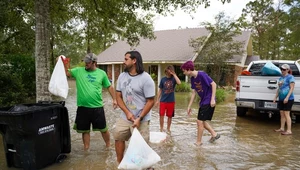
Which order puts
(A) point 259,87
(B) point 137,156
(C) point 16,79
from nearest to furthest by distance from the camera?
(B) point 137,156
(A) point 259,87
(C) point 16,79

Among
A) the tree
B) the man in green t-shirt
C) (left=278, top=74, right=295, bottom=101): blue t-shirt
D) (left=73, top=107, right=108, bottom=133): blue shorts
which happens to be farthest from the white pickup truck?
the tree

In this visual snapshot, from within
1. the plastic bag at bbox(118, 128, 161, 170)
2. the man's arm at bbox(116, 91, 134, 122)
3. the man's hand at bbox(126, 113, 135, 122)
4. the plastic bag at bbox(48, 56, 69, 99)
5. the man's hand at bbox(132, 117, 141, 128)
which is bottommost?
the plastic bag at bbox(118, 128, 161, 170)

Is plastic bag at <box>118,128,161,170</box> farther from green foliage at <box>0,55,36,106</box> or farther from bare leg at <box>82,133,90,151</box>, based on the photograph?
green foliage at <box>0,55,36,106</box>

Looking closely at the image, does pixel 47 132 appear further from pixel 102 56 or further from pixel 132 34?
pixel 102 56

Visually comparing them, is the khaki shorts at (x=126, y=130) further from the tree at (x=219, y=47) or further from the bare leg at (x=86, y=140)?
the tree at (x=219, y=47)

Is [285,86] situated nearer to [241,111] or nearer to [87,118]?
[241,111]

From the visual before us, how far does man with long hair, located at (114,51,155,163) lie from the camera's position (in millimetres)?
3367

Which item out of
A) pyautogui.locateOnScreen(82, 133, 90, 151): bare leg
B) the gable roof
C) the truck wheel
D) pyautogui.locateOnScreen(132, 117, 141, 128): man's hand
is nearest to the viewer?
pyautogui.locateOnScreen(132, 117, 141, 128): man's hand

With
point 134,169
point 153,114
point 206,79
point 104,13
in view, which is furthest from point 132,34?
point 134,169

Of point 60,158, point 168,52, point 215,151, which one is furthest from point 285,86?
point 168,52

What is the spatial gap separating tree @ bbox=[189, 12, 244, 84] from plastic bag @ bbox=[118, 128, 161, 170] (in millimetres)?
13933

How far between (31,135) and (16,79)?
5.45 metres

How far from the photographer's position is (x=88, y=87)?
4520 mm

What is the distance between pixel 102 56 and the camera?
90.5 feet
